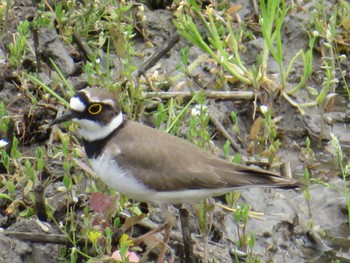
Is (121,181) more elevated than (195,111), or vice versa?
(121,181)

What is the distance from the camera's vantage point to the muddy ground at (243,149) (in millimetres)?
6773

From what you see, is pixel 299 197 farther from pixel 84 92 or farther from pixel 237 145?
pixel 84 92

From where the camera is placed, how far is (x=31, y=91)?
7953 mm

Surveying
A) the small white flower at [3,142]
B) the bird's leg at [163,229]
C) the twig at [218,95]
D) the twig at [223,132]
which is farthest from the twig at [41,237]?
the twig at [218,95]

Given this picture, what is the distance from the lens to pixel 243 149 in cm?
802

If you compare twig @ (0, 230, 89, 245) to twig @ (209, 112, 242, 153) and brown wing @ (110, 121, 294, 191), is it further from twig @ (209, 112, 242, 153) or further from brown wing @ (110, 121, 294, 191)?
twig @ (209, 112, 242, 153)

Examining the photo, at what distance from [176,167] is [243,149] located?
1.80m

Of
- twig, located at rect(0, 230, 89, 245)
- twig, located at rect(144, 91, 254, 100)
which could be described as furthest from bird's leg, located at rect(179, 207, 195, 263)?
twig, located at rect(144, 91, 254, 100)

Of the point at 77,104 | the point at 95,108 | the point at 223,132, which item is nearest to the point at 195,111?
the point at 223,132

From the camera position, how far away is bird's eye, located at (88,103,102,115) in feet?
21.0

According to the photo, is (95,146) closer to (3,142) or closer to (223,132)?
(3,142)

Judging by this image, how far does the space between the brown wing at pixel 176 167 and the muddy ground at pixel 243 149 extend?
57cm

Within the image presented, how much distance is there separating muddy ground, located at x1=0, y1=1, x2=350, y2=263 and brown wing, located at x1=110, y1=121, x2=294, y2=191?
22.5 inches

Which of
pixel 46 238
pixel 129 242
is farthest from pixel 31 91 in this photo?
pixel 129 242
